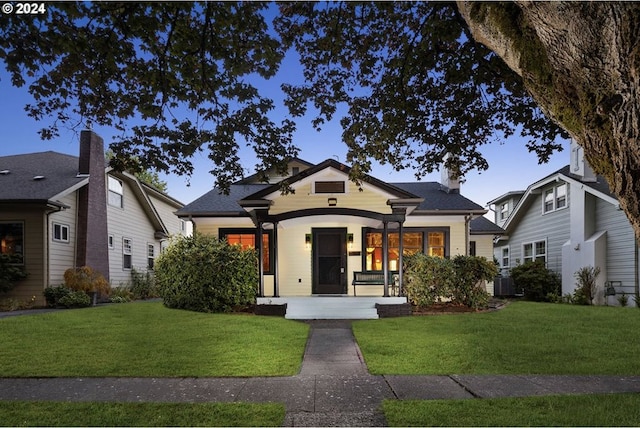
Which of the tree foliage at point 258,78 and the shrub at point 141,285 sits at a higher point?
the tree foliage at point 258,78

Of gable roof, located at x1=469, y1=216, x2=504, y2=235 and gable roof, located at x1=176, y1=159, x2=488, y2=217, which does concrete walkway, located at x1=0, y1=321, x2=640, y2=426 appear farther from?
gable roof, located at x1=469, y1=216, x2=504, y2=235

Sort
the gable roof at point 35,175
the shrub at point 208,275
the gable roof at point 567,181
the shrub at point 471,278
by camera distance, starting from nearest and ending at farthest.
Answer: the shrub at point 208,275 < the shrub at point 471,278 < the gable roof at point 35,175 < the gable roof at point 567,181

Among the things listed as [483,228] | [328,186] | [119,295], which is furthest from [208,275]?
[483,228]

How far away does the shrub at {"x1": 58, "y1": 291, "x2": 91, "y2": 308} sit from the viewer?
14180 millimetres

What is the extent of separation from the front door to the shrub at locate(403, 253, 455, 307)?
305 centimetres

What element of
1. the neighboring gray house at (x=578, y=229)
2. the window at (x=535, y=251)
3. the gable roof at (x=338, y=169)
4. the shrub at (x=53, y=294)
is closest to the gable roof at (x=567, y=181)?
the neighboring gray house at (x=578, y=229)

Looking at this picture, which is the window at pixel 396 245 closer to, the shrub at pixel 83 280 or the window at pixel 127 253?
the shrub at pixel 83 280

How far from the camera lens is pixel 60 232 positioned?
15.4 meters

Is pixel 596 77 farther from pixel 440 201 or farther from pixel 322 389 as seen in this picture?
pixel 440 201

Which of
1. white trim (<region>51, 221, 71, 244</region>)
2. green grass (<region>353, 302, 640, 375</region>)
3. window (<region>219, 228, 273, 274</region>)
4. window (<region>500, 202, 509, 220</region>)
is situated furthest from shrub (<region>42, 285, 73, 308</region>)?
window (<region>500, 202, 509, 220</region>)

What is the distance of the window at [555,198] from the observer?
18.5 meters

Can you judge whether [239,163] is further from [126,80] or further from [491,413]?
[491,413]

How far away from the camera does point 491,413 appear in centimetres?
395

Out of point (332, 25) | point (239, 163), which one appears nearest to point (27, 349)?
point (239, 163)
